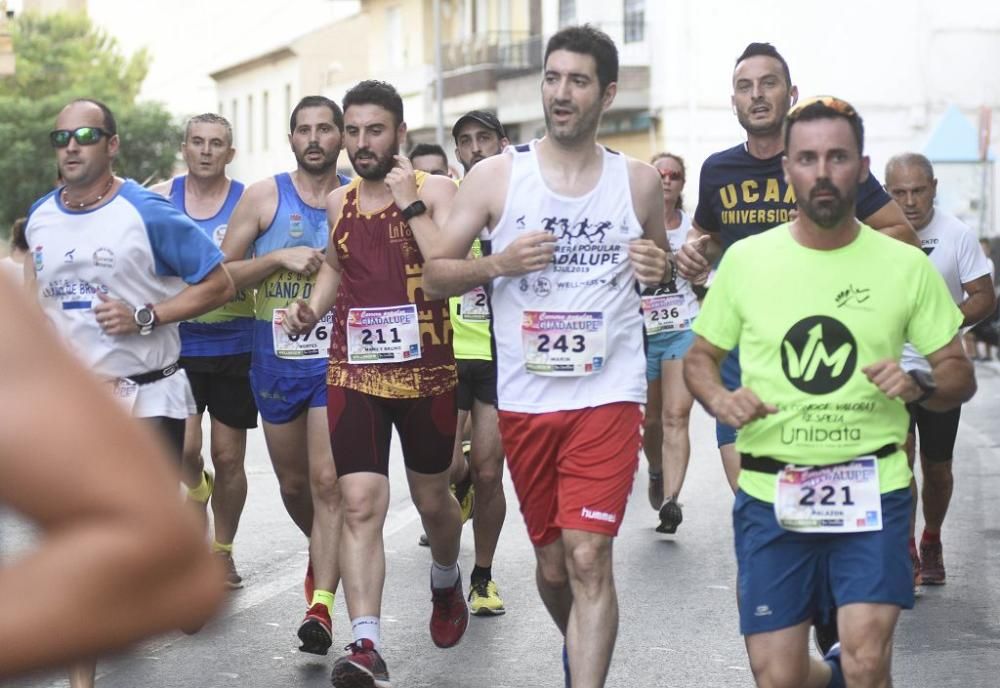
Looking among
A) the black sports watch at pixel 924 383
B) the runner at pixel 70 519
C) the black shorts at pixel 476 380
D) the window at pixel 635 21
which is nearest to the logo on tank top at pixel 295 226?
the black shorts at pixel 476 380

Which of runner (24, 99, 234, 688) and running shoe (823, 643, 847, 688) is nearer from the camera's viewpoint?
running shoe (823, 643, 847, 688)

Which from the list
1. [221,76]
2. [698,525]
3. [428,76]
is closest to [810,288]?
[698,525]

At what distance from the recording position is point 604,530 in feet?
19.5

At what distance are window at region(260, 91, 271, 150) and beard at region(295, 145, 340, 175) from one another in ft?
199

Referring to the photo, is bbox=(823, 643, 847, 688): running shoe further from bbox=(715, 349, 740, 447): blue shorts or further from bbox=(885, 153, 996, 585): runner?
bbox=(885, 153, 996, 585): runner

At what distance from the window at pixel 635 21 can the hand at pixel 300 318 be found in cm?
3627

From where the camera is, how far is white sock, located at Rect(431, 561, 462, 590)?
25.0 feet

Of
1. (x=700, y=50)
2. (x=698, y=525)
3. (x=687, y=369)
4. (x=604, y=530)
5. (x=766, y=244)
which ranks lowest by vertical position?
(x=698, y=525)

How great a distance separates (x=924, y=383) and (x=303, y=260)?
3.57m

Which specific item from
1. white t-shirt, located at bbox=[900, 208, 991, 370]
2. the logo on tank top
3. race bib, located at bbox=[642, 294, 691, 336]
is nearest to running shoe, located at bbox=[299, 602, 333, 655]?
the logo on tank top

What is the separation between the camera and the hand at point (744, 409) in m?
4.95

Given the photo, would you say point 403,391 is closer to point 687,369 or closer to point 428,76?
point 687,369

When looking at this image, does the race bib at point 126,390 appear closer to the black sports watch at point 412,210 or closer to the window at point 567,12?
the black sports watch at point 412,210

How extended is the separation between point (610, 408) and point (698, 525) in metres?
5.33
